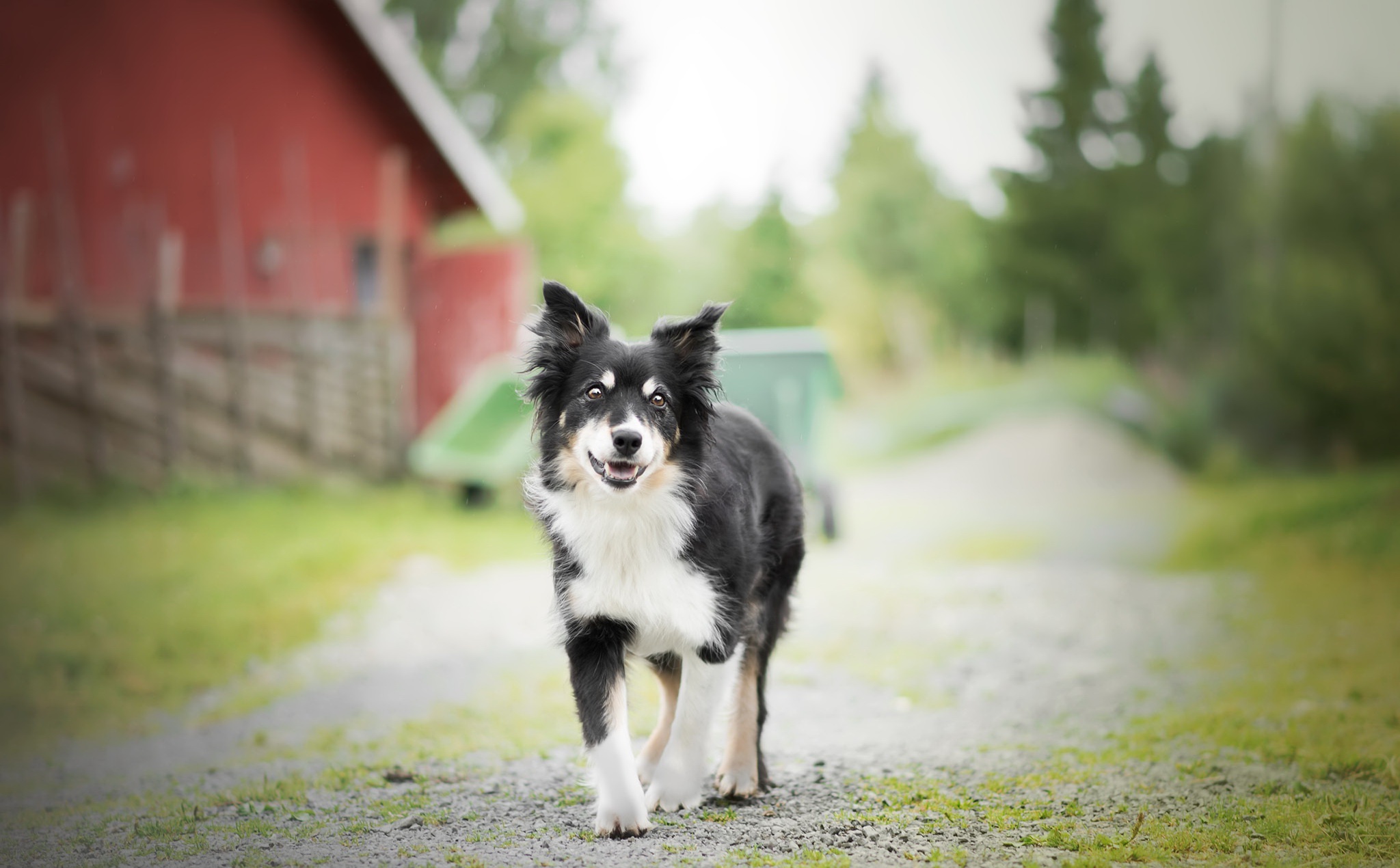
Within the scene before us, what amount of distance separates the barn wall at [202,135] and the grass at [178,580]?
214cm

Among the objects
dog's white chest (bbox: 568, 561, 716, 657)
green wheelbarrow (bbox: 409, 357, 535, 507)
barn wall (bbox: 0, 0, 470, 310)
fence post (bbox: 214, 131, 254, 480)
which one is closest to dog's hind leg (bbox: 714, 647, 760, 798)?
dog's white chest (bbox: 568, 561, 716, 657)

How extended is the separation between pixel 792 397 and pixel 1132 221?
8.14m

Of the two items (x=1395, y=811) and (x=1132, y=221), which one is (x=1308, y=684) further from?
(x=1132, y=221)

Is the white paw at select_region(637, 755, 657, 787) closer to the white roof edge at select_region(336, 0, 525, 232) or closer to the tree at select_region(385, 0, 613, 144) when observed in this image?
the white roof edge at select_region(336, 0, 525, 232)

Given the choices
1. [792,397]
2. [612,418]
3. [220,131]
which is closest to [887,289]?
[792,397]

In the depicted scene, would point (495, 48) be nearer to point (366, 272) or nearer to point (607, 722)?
point (366, 272)

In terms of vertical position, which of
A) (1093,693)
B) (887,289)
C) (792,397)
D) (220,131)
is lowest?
(1093,693)

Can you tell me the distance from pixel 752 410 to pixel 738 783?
4.16m

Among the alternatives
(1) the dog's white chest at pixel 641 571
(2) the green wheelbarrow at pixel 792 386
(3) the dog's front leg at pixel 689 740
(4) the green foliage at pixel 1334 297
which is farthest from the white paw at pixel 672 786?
(4) the green foliage at pixel 1334 297

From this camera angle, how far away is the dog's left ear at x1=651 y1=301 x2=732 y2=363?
11.1ft

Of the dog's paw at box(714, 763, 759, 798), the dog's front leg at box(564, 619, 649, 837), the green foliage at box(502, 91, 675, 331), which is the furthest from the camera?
the green foliage at box(502, 91, 675, 331)

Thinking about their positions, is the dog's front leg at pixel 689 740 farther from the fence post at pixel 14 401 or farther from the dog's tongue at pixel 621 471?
the fence post at pixel 14 401

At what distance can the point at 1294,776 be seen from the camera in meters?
4.04

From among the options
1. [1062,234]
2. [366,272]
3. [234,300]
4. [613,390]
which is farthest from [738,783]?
[1062,234]
